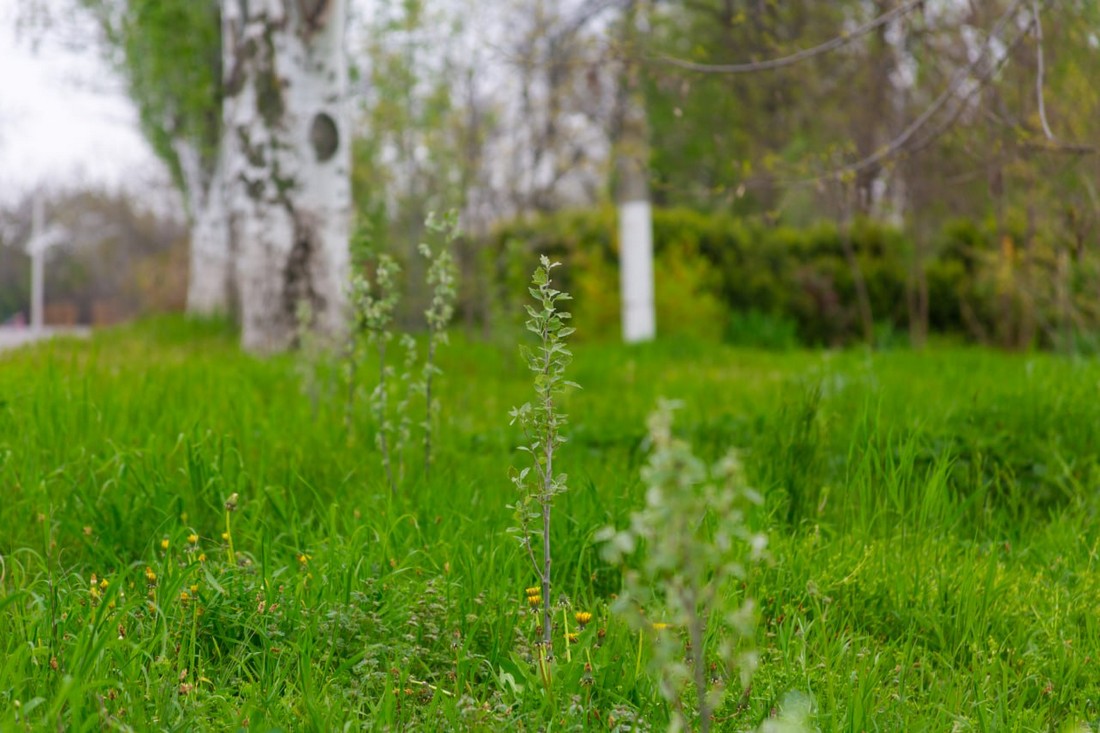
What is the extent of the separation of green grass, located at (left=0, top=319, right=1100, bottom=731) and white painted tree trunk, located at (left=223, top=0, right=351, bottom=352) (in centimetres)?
274

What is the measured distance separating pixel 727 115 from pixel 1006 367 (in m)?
14.4

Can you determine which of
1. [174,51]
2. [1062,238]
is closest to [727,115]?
[174,51]

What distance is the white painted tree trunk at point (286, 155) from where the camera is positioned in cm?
679

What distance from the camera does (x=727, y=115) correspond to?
1964 centimetres

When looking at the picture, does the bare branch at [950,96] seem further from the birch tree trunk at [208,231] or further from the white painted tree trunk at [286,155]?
the birch tree trunk at [208,231]

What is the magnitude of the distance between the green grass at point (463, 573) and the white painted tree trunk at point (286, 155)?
274cm

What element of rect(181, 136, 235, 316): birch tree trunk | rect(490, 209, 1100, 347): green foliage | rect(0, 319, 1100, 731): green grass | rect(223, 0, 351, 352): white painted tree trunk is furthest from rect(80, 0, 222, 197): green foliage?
rect(0, 319, 1100, 731): green grass

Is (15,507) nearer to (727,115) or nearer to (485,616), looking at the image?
(485,616)

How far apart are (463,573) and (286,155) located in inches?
205

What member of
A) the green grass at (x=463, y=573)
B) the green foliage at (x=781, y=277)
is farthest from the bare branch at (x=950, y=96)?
the green foliage at (x=781, y=277)

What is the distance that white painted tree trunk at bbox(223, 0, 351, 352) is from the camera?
6793 millimetres

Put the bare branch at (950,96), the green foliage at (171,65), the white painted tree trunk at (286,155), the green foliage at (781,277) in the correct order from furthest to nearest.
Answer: the green foliage at (171,65) < the green foliage at (781,277) < the white painted tree trunk at (286,155) < the bare branch at (950,96)

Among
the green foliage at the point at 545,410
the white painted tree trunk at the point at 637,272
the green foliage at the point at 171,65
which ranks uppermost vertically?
the green foliage at the point at 171,65

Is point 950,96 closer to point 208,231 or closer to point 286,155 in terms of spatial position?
point 286,155
